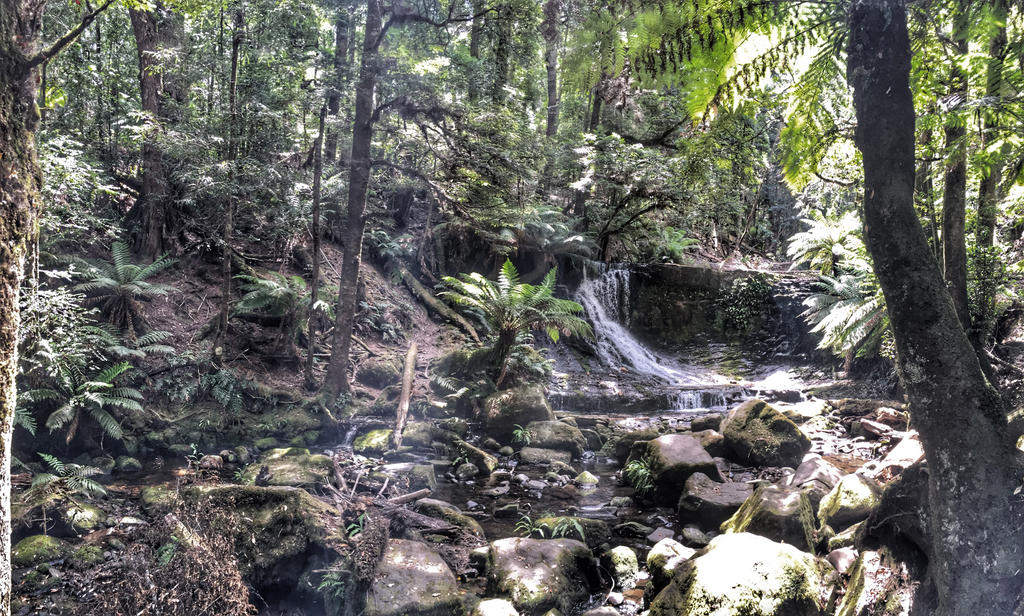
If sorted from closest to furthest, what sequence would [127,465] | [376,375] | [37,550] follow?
[37,550]
[127,465]
[376,375]

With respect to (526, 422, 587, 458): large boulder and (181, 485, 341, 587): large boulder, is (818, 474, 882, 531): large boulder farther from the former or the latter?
(181, 485, 341, 587): large boulder

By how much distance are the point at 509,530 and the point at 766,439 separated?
405 centimetres

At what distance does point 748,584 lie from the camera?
3.35 m

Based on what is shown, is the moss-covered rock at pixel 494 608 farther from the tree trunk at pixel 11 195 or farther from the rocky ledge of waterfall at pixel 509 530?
the tree trunk at pixel 11 195

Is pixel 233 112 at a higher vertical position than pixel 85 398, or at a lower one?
higher

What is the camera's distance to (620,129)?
1573 centimetres

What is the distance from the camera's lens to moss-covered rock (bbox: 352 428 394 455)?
752 centimetres

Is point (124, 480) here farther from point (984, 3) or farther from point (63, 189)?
point (984, 3)

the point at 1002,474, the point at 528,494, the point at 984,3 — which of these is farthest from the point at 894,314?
the point at 528,494

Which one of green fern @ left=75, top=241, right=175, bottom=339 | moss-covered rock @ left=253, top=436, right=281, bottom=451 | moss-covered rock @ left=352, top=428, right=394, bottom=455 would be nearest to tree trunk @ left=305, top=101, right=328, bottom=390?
moss-covered rock @ left=253, top=436, right=281, bottom=451

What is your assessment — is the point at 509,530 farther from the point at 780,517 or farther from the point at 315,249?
the point at 315,249

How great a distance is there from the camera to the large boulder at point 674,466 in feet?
21.2

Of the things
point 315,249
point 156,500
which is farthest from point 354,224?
point 156,500

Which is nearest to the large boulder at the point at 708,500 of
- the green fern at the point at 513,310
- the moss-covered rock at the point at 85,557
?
the green fern at the point at 513,310
